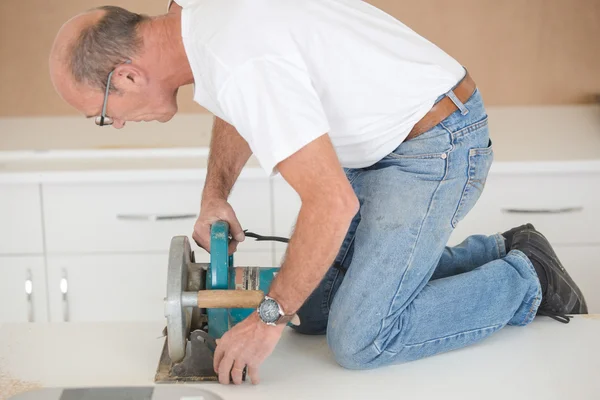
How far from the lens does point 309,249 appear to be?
5.10ft

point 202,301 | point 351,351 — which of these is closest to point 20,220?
point 202,301

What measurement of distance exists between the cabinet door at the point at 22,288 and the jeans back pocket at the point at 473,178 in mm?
1444

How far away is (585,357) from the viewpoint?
1.79m

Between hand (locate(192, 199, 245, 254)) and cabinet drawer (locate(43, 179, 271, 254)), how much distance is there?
681mm

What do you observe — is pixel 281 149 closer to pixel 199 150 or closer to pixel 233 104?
pixel 233 104

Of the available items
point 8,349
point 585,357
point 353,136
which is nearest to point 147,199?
point 8,349

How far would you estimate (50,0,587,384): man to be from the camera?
150 centimetres

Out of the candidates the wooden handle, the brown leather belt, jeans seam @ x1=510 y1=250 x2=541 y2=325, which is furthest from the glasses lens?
jeans seam @ x1=510 y1=250 x2=541 y2=325

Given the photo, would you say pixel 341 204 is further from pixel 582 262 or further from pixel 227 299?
pixel 582 262

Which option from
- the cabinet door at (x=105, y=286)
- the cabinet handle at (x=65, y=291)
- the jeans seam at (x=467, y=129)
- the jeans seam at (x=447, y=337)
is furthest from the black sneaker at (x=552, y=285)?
the cabinet handle at (x=65, y=291)

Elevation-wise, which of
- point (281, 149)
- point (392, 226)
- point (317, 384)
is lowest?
point (317, 384)

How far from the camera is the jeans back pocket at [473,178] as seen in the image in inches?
73.0

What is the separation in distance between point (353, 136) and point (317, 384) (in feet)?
1.73

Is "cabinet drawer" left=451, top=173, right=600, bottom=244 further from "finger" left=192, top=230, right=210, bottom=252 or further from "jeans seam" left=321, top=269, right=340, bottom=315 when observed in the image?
"finger" left=192, top=230, right=210, bottom=252
